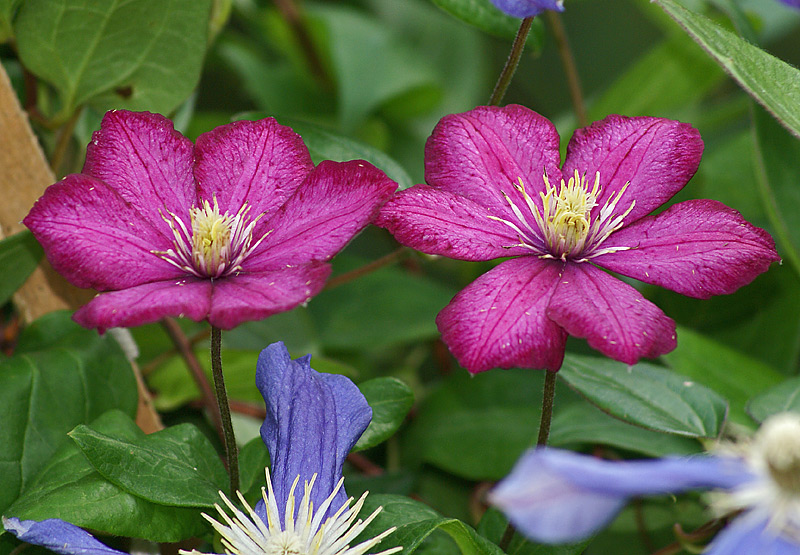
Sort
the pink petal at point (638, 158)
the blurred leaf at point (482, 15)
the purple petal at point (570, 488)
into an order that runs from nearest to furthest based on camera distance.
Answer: the purple petal at point (570, 488), the pink petal at point (638, 158), the blurred leaf at point (482, 15)

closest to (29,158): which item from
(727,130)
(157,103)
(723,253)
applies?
(157,103)

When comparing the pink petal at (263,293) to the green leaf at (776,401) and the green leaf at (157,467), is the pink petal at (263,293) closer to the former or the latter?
the green leaf at (157,467)

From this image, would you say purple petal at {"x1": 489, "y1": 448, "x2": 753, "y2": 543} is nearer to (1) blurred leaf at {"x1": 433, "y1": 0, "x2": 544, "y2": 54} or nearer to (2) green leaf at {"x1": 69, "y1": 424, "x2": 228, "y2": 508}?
(2) green leaf at {"x1": 69, "y1": 424, "x2": 228, "y2": 508}

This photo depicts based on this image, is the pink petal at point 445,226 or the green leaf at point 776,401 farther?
the green leaf at point 776,401

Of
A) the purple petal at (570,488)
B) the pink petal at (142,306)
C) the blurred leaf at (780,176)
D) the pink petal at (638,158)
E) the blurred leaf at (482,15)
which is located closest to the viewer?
the purple petal at (570,488)

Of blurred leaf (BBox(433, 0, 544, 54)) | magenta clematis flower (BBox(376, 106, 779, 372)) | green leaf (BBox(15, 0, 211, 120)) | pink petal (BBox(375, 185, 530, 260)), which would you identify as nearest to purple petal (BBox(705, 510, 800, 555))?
magenta clematis flower (BBox(376, 106, 779, 372))

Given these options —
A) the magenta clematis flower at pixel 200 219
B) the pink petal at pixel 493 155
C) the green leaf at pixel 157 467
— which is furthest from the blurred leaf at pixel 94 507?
the pink petal at pixel 493 155

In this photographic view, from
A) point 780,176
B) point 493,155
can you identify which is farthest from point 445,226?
point 780,176
